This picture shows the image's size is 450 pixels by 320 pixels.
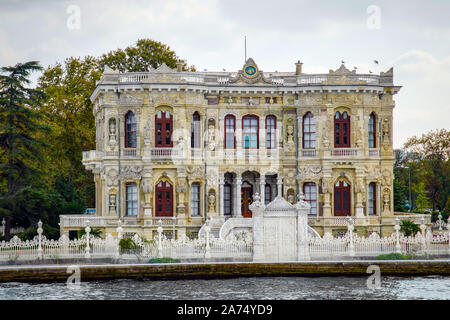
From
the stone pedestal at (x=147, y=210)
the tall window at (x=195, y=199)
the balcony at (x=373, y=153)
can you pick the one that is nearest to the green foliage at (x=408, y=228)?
the balcony at (x=373, y=153)

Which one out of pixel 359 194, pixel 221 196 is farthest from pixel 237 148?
pixel 359 194

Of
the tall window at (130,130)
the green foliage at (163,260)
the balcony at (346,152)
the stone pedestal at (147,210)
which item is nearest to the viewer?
the green foliage at (163,260)

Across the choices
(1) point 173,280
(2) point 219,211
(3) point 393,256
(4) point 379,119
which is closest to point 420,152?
(4) point 379,119

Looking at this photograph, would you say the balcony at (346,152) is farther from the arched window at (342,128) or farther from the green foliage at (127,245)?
the green foliage at (127,245)

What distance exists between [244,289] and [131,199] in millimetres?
15513

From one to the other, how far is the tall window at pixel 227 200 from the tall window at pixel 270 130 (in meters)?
3.32

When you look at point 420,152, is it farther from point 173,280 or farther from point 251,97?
Answer: point 173,280

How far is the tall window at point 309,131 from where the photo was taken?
47.9 m

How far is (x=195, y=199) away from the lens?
47.4m

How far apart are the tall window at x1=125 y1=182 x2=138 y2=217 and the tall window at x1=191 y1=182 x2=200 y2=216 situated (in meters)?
3.15

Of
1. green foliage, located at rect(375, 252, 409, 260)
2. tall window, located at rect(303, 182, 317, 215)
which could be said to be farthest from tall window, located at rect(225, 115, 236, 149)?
green foliage, located at rect(375, 252, 409, 260)

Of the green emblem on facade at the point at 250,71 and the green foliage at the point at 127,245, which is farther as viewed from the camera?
the green emblem on facade at the point at 250,71

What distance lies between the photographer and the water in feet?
103

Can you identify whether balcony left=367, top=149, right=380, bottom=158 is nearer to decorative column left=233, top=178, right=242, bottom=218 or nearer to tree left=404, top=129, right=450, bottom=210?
decorative column left=233, top=178, right=242, bottom=218
